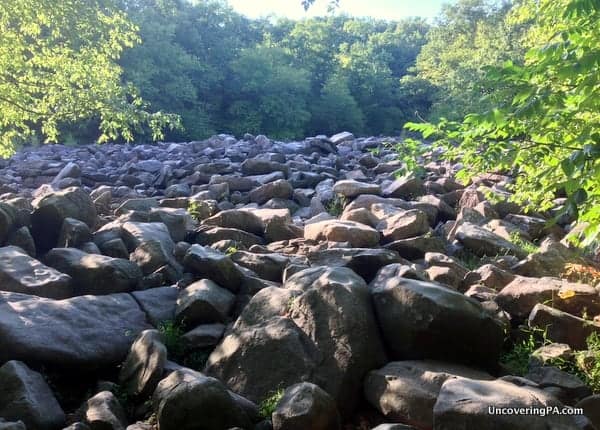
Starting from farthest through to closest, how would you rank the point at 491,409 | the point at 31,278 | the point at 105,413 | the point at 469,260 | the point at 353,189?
the point at 353,189
the point at 469,260
the point at 31,278
the point at 105,413
the point at 491,409

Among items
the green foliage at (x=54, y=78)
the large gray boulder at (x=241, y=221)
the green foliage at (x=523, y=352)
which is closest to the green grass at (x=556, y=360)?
the green foliage at (x=523, y=352)

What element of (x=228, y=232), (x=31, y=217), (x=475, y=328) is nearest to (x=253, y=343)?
(x=475, y=328)

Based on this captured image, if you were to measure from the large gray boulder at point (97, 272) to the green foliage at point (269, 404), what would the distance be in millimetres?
1887

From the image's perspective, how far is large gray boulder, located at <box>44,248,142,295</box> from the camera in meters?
4.97

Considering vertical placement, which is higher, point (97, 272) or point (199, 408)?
point (97, 272)

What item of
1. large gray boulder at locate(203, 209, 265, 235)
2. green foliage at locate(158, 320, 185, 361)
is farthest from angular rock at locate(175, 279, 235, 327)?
large gray boulder at locate(203, 209, 265, 235)

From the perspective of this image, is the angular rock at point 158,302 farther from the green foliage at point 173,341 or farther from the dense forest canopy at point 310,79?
the dense forest canopy at point 310,79

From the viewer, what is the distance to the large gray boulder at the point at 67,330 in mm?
3869

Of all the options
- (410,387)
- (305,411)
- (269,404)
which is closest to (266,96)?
(269,404)

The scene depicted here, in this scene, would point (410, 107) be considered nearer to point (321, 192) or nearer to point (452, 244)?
point (321, 192)

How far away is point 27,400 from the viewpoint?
3.38m

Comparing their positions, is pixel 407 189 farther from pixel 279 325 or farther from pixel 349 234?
pixel 279 325

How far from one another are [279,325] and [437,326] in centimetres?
105

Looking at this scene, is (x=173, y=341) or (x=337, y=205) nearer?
(x=173, y=341)
